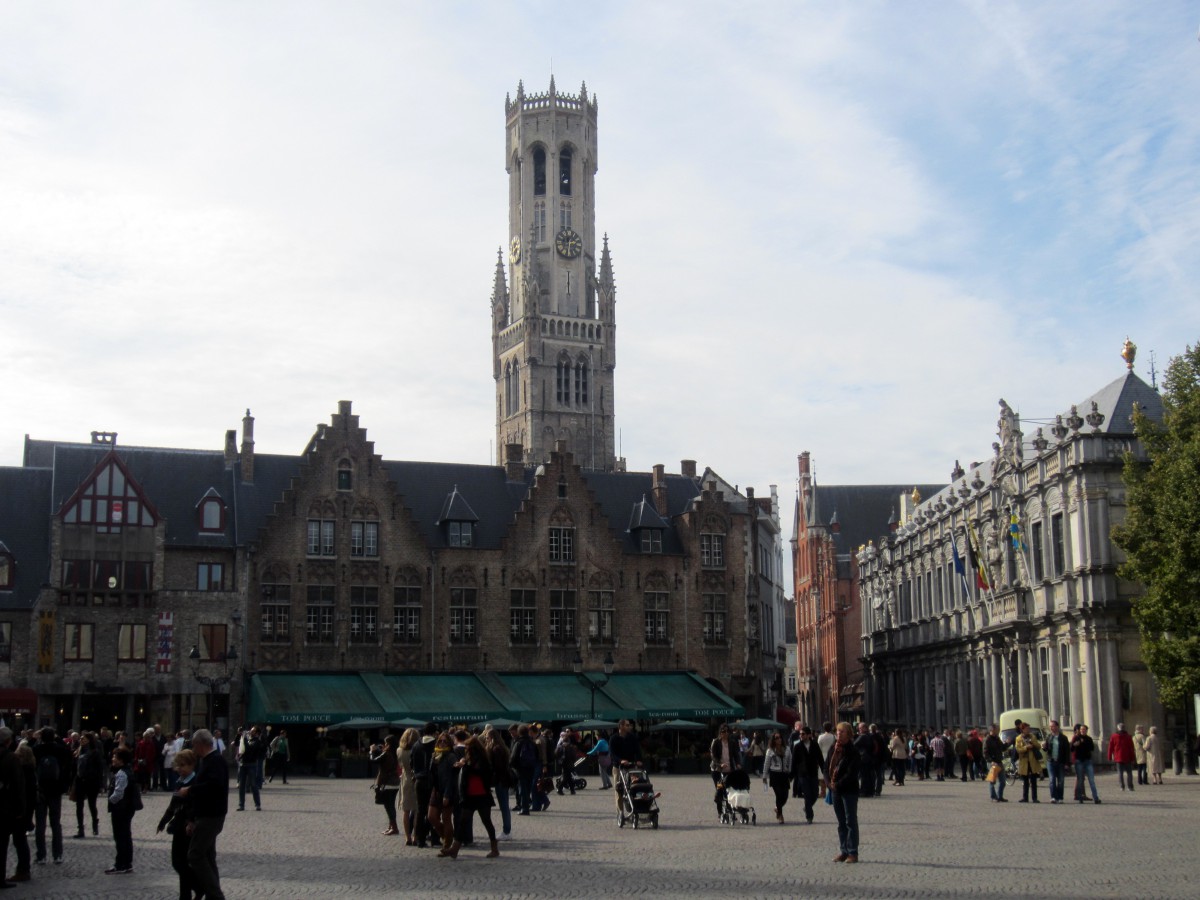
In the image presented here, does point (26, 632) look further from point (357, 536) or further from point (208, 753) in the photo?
point (208, 753)

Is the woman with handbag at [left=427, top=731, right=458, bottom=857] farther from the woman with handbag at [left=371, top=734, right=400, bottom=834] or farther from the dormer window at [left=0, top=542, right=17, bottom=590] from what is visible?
the dormer window at [left=0, top=542, right=17, bottom=590]

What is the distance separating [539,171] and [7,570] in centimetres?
9117

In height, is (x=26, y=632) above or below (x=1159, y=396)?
below

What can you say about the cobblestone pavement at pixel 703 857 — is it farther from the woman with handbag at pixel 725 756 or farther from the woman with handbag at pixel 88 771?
the woman with handbag at pixel 725 756

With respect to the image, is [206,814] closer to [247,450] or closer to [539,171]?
[247,450]

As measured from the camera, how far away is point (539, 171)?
5438 inches

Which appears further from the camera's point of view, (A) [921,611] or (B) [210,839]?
(A) [921,611]

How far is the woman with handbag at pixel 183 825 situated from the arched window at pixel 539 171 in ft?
410

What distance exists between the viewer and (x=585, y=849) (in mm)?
21359

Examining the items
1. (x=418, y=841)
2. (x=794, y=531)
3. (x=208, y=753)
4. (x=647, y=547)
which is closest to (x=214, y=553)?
(x=647, y=547)

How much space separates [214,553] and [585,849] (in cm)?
3763

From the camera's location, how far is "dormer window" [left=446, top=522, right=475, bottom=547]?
59.6 metres

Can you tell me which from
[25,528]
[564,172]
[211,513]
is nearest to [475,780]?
[211,513]

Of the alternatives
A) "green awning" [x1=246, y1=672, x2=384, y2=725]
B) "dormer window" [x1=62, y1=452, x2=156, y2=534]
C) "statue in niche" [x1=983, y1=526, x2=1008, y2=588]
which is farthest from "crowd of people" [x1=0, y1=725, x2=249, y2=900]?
"statue in niche" [x1=983, y1=526, x2=1008, y2=588]
